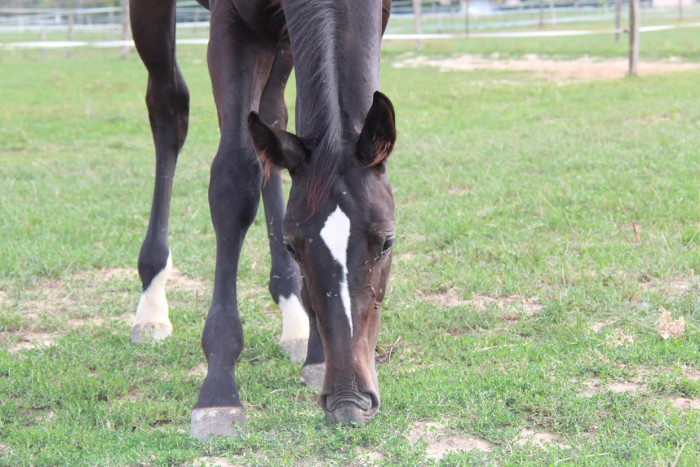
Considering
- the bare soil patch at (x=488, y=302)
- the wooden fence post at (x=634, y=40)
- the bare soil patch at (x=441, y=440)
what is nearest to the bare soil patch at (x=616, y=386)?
the bare soil patch at (x=441, y=440)

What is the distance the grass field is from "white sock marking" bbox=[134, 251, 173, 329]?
0.14 m

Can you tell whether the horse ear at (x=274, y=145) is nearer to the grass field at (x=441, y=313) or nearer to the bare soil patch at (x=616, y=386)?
the grass field at (x=441, y=313)

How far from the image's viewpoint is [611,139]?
25.3 ft

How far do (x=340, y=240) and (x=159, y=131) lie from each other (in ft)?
8.09

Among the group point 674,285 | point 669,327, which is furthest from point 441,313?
point 674,285

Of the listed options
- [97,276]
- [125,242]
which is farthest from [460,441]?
[125,242]

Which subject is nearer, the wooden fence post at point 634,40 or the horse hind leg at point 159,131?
the horse hind leg at point 159,131

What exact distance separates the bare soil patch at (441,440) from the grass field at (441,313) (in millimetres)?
10

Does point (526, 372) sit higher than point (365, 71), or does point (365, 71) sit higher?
point (365, 71)

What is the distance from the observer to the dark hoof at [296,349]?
3.69 m

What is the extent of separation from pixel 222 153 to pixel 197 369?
1043 millimetres

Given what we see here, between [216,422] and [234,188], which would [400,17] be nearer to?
[234,188]

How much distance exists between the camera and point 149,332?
401cm

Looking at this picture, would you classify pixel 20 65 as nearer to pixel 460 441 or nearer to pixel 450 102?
pixel 450 102
